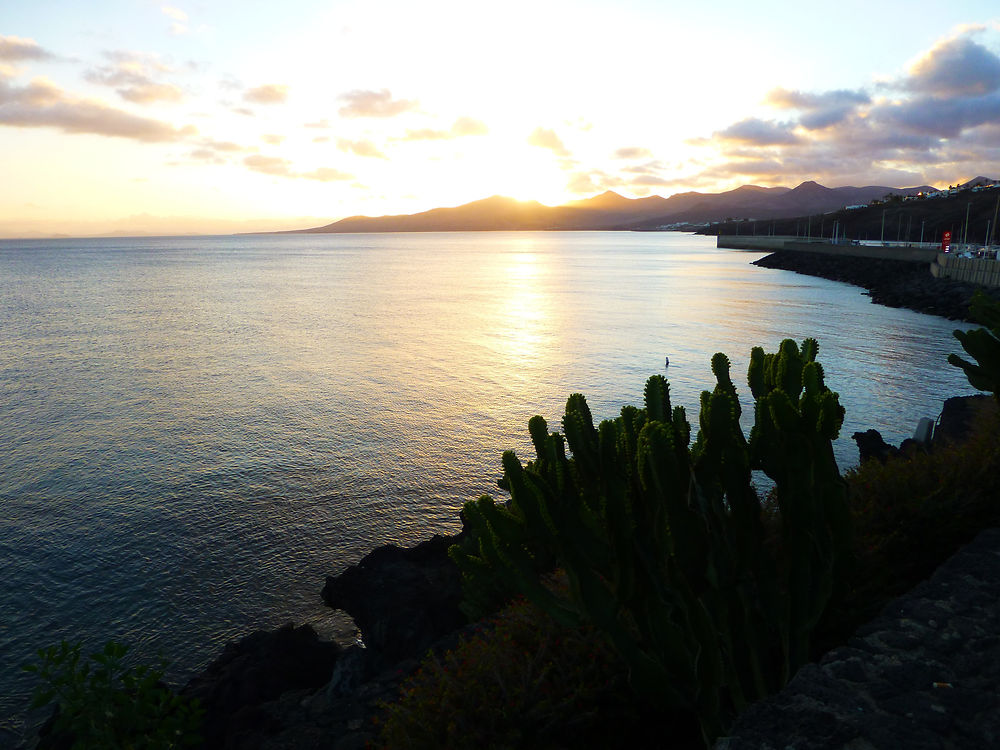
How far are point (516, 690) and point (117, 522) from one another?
2024 centimetres

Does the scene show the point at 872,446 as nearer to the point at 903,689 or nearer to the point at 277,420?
the point at 903,689

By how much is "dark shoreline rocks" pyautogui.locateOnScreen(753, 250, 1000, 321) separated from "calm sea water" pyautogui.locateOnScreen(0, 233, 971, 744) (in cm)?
356

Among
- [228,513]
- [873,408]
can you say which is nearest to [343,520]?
[228,513]

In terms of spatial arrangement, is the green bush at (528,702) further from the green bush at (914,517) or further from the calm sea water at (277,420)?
the calm sea water at (277,420)

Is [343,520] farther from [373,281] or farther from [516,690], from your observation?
[373,281]

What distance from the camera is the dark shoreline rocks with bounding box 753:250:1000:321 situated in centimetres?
5956

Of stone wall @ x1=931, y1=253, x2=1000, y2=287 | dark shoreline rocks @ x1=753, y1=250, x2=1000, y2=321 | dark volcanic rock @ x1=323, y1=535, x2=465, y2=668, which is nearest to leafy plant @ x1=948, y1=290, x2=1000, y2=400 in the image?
dark volcanic rock @ x1=323, y1=535, x2=465, y2=668

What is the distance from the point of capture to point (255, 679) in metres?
12.5

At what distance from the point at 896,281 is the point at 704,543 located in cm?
8927

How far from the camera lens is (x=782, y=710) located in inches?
175

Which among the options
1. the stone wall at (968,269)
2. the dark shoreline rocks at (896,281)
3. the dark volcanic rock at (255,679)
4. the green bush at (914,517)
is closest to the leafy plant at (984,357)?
the green bush at (914,517)

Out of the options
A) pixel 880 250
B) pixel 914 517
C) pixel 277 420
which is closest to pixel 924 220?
pixel 880 250

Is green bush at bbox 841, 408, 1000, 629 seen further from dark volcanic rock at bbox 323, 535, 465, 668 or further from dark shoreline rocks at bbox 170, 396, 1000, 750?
dark volcanic rock at bbox 323, 535, 465, 668

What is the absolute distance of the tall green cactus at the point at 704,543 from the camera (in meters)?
5.73
